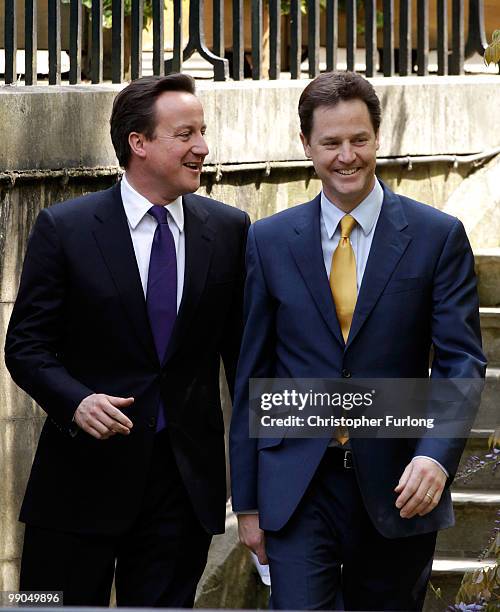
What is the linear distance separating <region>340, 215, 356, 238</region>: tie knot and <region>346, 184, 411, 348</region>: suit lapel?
0.08m

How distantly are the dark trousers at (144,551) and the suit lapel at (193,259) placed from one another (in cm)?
35

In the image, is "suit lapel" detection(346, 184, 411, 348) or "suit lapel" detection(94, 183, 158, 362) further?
"suit lapel" detection(94, 183, 158, 362)

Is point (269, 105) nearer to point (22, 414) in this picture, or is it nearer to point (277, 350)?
point (22, 414)

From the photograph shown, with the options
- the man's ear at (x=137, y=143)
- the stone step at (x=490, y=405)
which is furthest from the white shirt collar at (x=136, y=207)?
the stone step at (x=490, y=405)

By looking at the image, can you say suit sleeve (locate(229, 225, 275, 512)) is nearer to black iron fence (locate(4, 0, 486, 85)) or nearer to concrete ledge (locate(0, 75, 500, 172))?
concrete ledge (locate(0, 75, 500, 172))

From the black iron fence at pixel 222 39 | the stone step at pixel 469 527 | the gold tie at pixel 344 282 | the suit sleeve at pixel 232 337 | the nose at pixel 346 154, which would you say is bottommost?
the stone step at pixel 469 527

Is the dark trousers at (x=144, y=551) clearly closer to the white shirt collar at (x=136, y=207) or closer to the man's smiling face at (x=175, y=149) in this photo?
the white shirt collar at (x=136, y=207)

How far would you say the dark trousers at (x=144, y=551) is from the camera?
16.6ft

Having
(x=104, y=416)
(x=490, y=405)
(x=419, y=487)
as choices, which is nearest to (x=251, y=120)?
(x=490, y=405)

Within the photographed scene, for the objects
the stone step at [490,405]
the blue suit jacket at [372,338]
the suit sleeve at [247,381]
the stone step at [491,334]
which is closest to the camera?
the blue suit jacket at [372,338]

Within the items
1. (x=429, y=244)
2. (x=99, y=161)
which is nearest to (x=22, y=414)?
(x=99, y=161)

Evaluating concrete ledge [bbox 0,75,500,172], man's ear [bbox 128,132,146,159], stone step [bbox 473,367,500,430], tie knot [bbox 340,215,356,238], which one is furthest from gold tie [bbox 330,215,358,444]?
stone step [bbox 473,367,500,430]

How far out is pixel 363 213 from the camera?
15.6 ft

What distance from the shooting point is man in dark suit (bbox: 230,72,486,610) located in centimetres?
461
